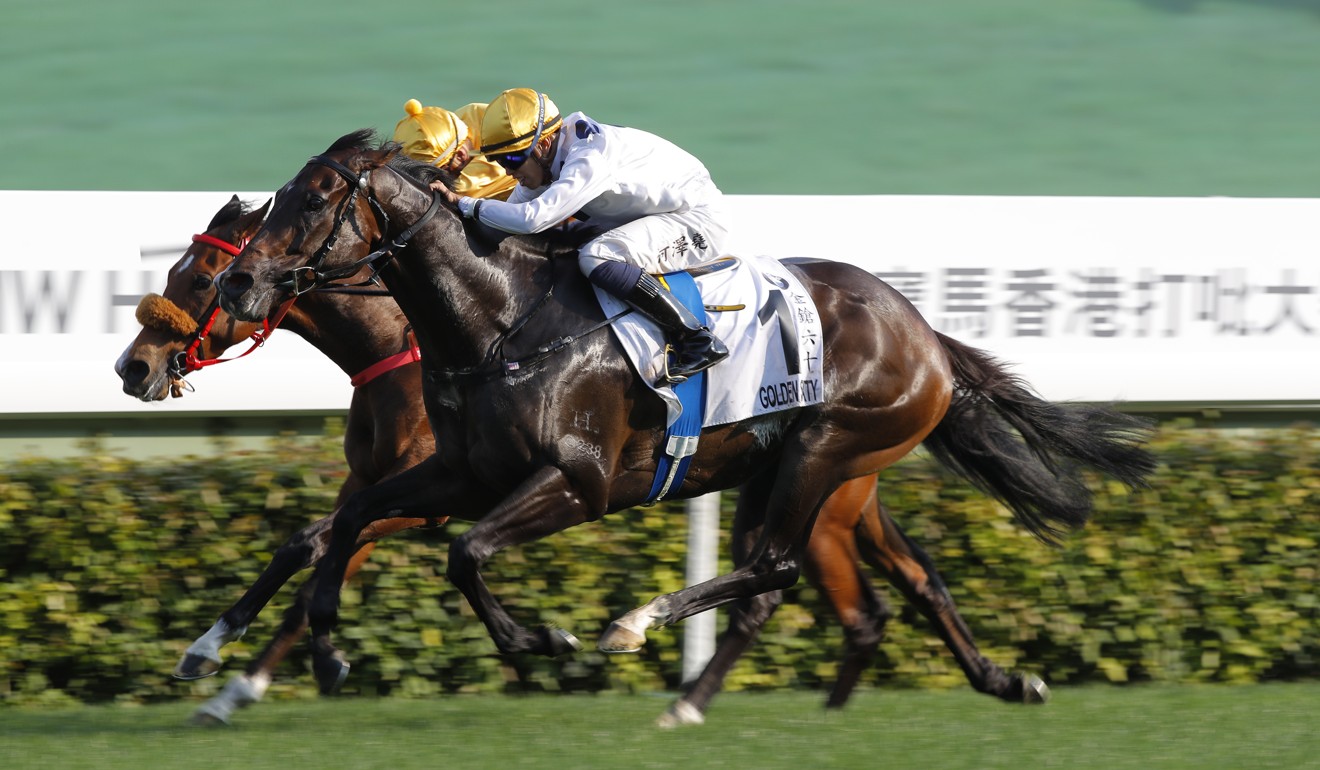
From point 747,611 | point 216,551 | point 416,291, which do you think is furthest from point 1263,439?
point 216,551

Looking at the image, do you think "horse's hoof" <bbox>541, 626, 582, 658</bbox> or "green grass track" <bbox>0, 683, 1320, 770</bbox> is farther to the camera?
"horse's hoof" <bbox>541, 626, 582, 658</bbox>

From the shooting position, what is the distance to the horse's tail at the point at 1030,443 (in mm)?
5195

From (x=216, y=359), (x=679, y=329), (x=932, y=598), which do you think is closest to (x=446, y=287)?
(x=679, y=329)

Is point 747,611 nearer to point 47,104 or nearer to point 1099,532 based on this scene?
point 1099,532

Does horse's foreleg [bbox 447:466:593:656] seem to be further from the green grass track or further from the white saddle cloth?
the white saddle cloth

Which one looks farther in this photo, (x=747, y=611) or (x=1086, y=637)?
(x=1086, y=637)

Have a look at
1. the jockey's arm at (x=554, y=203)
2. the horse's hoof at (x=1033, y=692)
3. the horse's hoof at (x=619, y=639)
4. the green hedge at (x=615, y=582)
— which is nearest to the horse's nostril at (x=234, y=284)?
the jockey's arm at (x=554, y=203)

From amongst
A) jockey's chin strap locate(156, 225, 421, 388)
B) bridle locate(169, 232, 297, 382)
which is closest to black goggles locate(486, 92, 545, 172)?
jockey's chin strap locate(156, 225, 421, 388)

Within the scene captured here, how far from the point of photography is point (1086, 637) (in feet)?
19.6

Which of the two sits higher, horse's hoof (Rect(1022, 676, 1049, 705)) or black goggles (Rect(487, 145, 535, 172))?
black goggles (Rect(487, 145, 535, 172))

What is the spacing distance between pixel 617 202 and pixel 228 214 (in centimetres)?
135

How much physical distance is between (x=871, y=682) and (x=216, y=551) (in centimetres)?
239

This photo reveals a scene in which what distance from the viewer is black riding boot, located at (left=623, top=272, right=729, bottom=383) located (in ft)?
14.3

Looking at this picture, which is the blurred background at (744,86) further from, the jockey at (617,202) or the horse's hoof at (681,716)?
the horse's hoof at (681,716)
